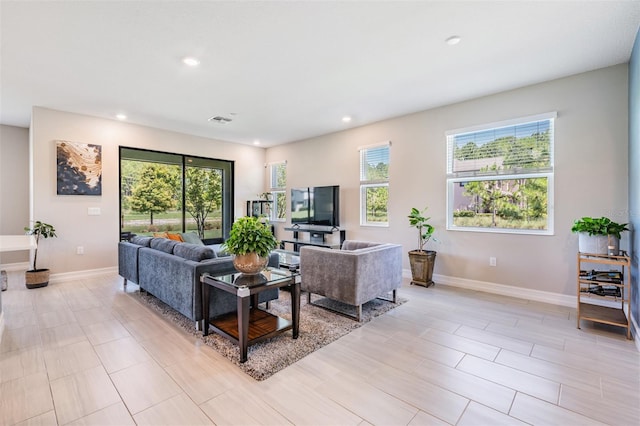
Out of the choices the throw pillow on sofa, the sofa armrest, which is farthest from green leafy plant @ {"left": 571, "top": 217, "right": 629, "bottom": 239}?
the sofa armrest

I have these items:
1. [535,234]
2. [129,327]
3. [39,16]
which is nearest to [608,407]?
[535,234]

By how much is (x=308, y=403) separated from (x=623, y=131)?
4.21 metres

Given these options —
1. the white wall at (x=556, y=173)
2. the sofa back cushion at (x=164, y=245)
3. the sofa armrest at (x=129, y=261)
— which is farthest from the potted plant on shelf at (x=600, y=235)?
the sofa armrest at (x=129, y=261)

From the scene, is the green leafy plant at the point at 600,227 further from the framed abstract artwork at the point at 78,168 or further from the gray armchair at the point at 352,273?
the framed abstract artwork at the point at 78,168

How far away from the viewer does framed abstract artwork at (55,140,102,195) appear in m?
4.70

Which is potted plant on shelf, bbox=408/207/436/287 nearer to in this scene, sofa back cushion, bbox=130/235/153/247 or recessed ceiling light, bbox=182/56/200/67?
recessed ceiling light, bbox=182/56/200/67

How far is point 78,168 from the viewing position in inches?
191

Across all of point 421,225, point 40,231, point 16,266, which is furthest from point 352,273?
point 16,266

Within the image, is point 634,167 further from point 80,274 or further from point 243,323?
point 80,274

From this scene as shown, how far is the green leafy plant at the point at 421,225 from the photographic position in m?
4.46

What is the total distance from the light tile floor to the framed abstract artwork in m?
2.31

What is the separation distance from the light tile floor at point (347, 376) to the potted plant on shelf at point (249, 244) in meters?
0.77

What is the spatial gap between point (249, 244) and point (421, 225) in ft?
9.61

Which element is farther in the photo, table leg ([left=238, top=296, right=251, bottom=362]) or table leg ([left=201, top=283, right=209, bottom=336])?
table leg ([left=201, top=283, right=209, bottom=336])
